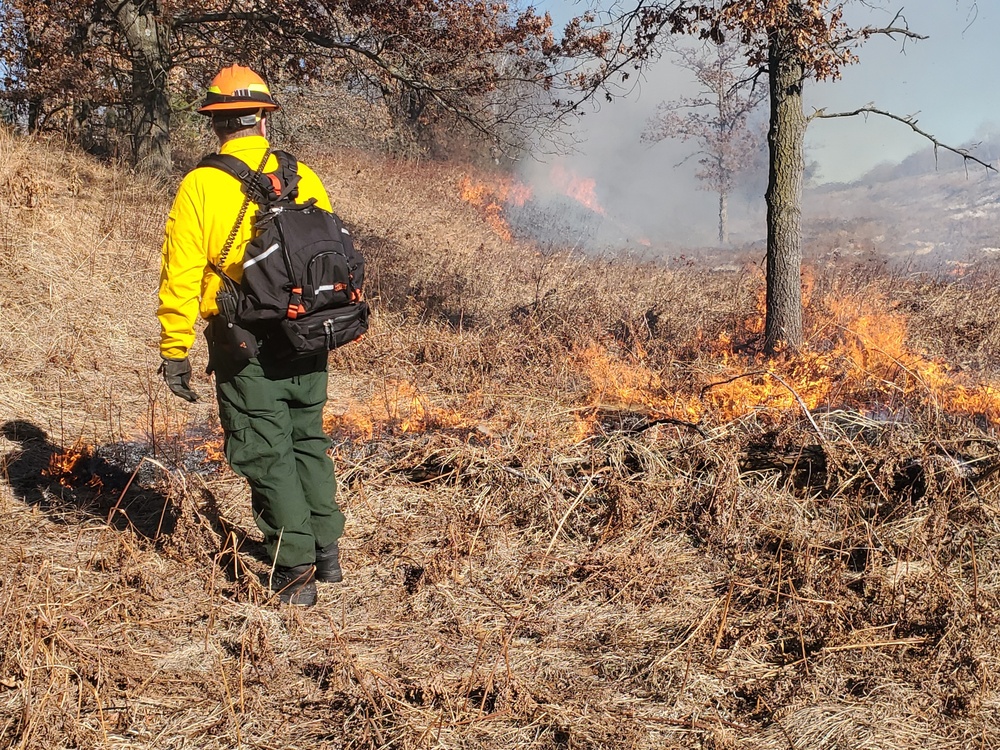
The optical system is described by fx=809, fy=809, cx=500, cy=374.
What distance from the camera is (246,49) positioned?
36.6ft

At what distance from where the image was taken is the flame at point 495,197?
67.1ft

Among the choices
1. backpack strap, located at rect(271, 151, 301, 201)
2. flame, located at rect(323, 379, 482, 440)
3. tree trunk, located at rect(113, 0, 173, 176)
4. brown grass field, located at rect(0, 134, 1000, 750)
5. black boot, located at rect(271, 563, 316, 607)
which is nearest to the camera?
brown grass field, located at rect(0, 134, 1000, 750)

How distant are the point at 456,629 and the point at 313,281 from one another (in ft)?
5.13

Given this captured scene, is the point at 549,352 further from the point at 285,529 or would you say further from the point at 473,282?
the point at 285,529

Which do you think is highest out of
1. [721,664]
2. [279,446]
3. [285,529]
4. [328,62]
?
[328,62]

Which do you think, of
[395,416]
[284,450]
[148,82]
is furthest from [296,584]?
[148,82]

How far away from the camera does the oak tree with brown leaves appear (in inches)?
421

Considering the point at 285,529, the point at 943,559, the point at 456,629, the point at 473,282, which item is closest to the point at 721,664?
the point at 456,629

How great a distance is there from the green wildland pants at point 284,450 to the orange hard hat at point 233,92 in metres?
1.06

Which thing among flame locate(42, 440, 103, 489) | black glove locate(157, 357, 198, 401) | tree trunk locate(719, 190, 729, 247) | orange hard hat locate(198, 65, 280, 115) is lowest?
flame locate(42, 440, 103, 489)

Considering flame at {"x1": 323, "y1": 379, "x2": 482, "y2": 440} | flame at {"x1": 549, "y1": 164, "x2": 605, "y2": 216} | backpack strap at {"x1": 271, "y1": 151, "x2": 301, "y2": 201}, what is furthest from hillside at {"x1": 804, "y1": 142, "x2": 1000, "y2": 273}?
backpack strap at {"x1": 271, "y1": 151, "x2": 301, "y2": 201}

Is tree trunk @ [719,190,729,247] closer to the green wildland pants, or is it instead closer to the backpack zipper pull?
the green wildland pants

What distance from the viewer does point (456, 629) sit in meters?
3.39

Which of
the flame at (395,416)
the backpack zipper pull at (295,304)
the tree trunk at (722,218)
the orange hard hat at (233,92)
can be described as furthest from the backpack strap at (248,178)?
the tree trunk at (722,218)
